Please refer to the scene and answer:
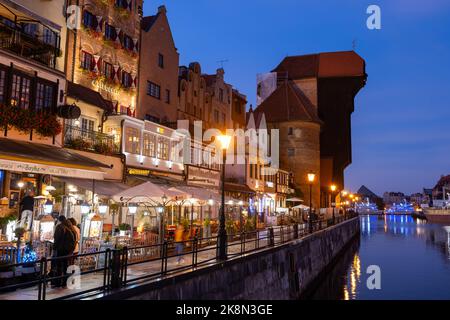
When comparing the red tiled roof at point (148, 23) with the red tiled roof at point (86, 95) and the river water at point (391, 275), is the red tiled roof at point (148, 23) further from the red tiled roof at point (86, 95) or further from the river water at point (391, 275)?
the river water at point (391, 275)

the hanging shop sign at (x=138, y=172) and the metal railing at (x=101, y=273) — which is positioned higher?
the hanging shop sign at (x=138, y=172)

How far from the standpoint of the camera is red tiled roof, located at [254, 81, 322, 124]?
65250 millimetres

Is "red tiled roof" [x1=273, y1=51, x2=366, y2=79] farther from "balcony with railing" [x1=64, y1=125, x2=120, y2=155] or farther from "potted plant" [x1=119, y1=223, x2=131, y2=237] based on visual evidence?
"potted plant" [x1=119, y1=223, x2=131, y2=237]

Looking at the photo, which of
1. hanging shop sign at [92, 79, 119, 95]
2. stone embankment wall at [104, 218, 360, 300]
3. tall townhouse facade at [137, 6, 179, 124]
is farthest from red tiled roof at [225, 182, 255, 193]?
hanging shop sign at [92, 79, 119, 95]

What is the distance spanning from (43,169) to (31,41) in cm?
596

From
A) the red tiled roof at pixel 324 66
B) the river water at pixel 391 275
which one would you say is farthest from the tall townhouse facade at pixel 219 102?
the red tiled roof at pixel 324 66

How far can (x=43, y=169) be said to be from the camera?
14156mm

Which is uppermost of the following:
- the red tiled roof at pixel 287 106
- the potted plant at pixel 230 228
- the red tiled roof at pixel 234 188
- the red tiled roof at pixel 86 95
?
the red tiled roof at pixel 287 106

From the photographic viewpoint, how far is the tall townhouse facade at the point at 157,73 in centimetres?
2912

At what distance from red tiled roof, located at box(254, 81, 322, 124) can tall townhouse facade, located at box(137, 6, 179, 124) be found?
34749 millimetres

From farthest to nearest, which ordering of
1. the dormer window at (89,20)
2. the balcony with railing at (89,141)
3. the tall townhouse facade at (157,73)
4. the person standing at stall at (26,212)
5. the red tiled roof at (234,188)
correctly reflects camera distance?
the red tiled roof at (234,188), the tall townhouse facade at (157,73), the dormer window at (89,20), the balcony with railing at (89,141), the person standing at stall at (26,212)

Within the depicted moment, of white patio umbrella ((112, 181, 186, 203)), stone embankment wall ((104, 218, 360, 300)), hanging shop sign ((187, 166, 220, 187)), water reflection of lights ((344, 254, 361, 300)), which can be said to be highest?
hanging shop sign ((187, 166, 220, 187))

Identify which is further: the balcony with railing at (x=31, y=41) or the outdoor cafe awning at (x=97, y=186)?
the outdoor cafe awning at (x=97, y=186)
